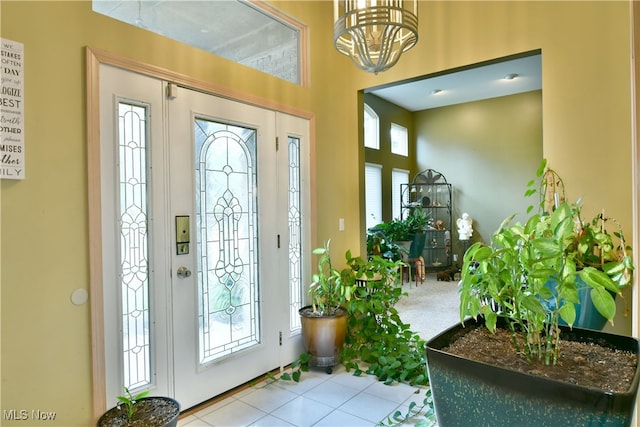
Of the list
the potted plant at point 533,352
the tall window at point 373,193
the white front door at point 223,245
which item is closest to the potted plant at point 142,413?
the white front door at point 223,245

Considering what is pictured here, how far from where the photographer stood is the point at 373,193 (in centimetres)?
640

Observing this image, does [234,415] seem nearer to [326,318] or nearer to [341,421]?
[341,421]

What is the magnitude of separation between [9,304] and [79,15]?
4.62 feet

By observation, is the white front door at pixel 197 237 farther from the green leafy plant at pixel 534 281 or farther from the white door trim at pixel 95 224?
the green leafy plant at pixel 534 281

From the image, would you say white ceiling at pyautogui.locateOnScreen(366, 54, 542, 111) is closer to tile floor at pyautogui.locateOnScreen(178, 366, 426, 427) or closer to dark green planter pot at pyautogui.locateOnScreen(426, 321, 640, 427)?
tile floor at pyautogui.locateOnScreen(178, 366, 426, 427)

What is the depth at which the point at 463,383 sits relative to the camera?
2.99 ft

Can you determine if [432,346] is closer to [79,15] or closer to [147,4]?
[79,15]

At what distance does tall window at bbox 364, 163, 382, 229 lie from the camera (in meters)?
6.27

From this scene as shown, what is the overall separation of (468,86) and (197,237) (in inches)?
211

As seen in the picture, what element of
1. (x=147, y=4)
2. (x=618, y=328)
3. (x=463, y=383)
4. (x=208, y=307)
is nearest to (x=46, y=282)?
(x=208, y=307)

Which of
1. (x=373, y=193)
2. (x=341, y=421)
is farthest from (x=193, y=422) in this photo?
(x=373, y=193)

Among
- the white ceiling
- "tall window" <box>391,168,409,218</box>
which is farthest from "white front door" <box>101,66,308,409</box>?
"tall window" <box>391,168,409,218</box>

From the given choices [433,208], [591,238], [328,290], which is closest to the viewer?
[591,238]

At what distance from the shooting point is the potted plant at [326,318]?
2744 mm
